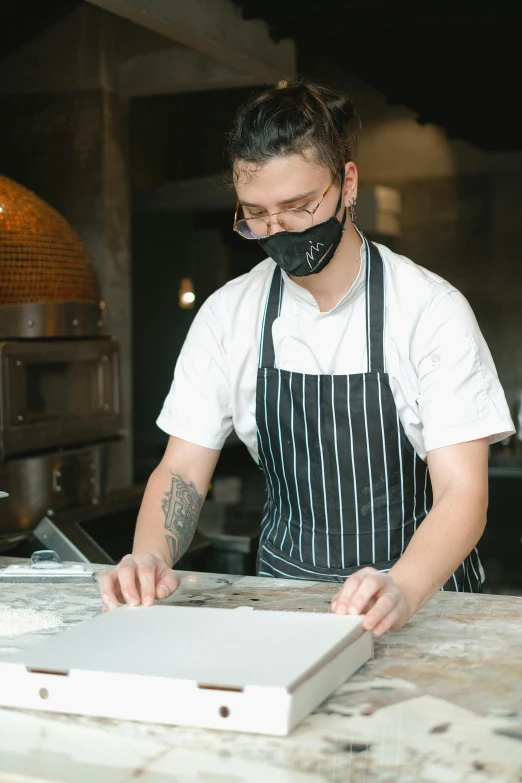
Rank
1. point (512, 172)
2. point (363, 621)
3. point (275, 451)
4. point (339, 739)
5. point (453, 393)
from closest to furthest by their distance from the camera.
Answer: point (339, 739)
point (363, 621)
point (453, 393)
point (275, 451)
point (512, 172)

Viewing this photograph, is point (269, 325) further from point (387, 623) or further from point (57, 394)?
point (57, 394)

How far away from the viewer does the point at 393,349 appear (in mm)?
1783

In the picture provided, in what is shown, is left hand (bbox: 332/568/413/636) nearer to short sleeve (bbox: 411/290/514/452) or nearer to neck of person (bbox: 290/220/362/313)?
short sleeve (bbox: 411/290/514/452)

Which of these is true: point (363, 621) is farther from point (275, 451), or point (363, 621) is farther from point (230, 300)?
point (230, 300)

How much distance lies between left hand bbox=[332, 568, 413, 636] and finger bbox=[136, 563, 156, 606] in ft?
0.89

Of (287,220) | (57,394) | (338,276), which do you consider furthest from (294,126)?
(57,394)

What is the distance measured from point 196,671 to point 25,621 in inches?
18.8

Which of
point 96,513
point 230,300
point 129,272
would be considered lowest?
point 96,513

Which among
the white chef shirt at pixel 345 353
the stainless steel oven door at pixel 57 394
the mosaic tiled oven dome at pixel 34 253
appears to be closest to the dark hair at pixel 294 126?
the white chef shirt at pixel 345 353

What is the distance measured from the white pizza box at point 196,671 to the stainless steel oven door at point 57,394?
4.84ft

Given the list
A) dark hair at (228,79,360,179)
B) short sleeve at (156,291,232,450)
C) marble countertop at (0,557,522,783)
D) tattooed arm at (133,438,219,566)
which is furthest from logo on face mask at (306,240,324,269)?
marble countertop at (0,557,522,783)

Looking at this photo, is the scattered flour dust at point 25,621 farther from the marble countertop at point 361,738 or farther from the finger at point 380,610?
the finger at point 380,610

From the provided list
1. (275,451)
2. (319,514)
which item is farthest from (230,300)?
(319,514)

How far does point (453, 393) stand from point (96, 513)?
1.29 m
